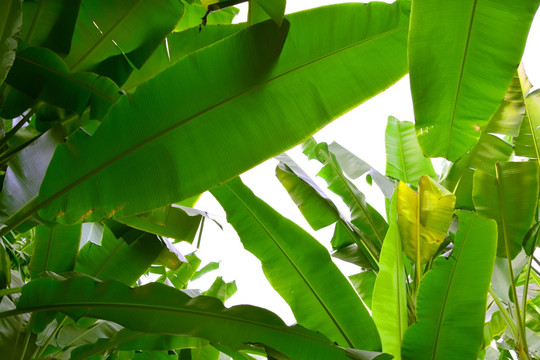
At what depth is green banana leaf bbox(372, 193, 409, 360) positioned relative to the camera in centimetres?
102

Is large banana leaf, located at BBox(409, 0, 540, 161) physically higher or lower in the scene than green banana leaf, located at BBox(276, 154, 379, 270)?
higher

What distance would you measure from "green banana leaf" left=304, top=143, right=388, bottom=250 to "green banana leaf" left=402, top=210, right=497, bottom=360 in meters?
0.46

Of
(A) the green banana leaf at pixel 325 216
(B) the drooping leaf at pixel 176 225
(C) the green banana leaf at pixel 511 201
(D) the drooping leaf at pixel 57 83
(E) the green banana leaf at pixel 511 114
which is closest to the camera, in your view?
(D) the drooping leaf at pixel 57 83

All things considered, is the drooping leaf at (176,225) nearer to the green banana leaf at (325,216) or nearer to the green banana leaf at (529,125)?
the green banana leaf at (325,216)

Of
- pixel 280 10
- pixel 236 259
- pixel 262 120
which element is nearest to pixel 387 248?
pixel 262 120

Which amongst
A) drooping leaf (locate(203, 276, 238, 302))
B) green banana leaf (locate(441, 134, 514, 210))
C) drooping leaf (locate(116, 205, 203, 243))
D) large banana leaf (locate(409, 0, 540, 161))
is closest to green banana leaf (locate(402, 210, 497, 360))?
large banana leaf (locate(409, 0, 540, 161))

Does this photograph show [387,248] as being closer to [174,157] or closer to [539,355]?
[174,157]

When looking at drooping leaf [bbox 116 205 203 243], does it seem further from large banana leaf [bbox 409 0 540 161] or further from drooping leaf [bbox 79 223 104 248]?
large banana leaf [bbox 409 0 540 161]

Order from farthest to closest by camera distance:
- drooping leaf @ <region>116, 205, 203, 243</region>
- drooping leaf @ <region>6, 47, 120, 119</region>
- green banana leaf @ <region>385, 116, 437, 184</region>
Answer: green banana leaf @ <region>385, 116, 437, 184</region>
drooping leaf @ <region>116, 205, 203, 243</region>
drooping leaf @ <region>6, 47, 120, 119</region>

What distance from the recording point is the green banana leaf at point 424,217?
3.56 feet

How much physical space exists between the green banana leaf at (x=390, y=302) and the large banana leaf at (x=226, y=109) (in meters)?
Result: 0.46

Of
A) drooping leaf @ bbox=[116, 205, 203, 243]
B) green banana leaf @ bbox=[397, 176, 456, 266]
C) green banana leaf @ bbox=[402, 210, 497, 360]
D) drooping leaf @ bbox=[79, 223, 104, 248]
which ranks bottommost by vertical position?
green banana leaf @ bbox=[402, 210, 497, 360]

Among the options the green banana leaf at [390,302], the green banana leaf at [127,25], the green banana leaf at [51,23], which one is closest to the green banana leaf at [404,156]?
the green banana leaf at [390,302]

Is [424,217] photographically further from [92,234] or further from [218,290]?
[218,290]
